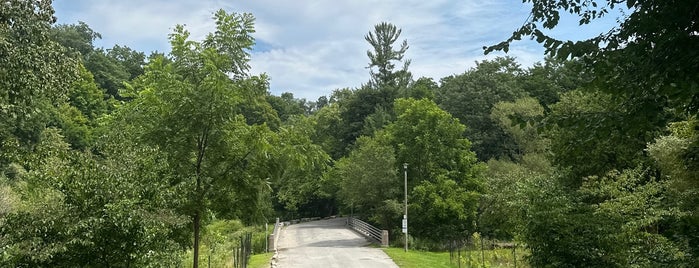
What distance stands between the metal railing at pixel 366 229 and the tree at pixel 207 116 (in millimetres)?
22953

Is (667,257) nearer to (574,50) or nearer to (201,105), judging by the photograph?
(574,50)

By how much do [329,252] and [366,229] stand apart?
11.0m

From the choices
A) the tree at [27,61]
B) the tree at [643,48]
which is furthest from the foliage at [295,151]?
the tree at [643,48]

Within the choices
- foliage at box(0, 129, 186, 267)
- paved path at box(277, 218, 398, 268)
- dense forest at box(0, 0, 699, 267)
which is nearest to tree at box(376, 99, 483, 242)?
paved path at box(277, 218, 398, 268)

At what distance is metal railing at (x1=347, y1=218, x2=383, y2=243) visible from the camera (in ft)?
113

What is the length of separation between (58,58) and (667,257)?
11.6m

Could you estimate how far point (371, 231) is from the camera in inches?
1433

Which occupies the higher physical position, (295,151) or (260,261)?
(295,151)

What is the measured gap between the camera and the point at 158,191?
775 cm

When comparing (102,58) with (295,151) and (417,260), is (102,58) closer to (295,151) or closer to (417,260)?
(417,260)

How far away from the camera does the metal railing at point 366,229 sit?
113 feet

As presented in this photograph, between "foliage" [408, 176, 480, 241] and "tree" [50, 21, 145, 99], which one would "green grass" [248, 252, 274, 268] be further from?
"tree" [50, 21, 145, 99]

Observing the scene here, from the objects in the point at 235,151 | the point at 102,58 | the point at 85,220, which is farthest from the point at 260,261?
the point at 102,58

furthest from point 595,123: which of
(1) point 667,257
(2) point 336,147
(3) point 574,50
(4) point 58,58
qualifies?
(2) point 336,147
